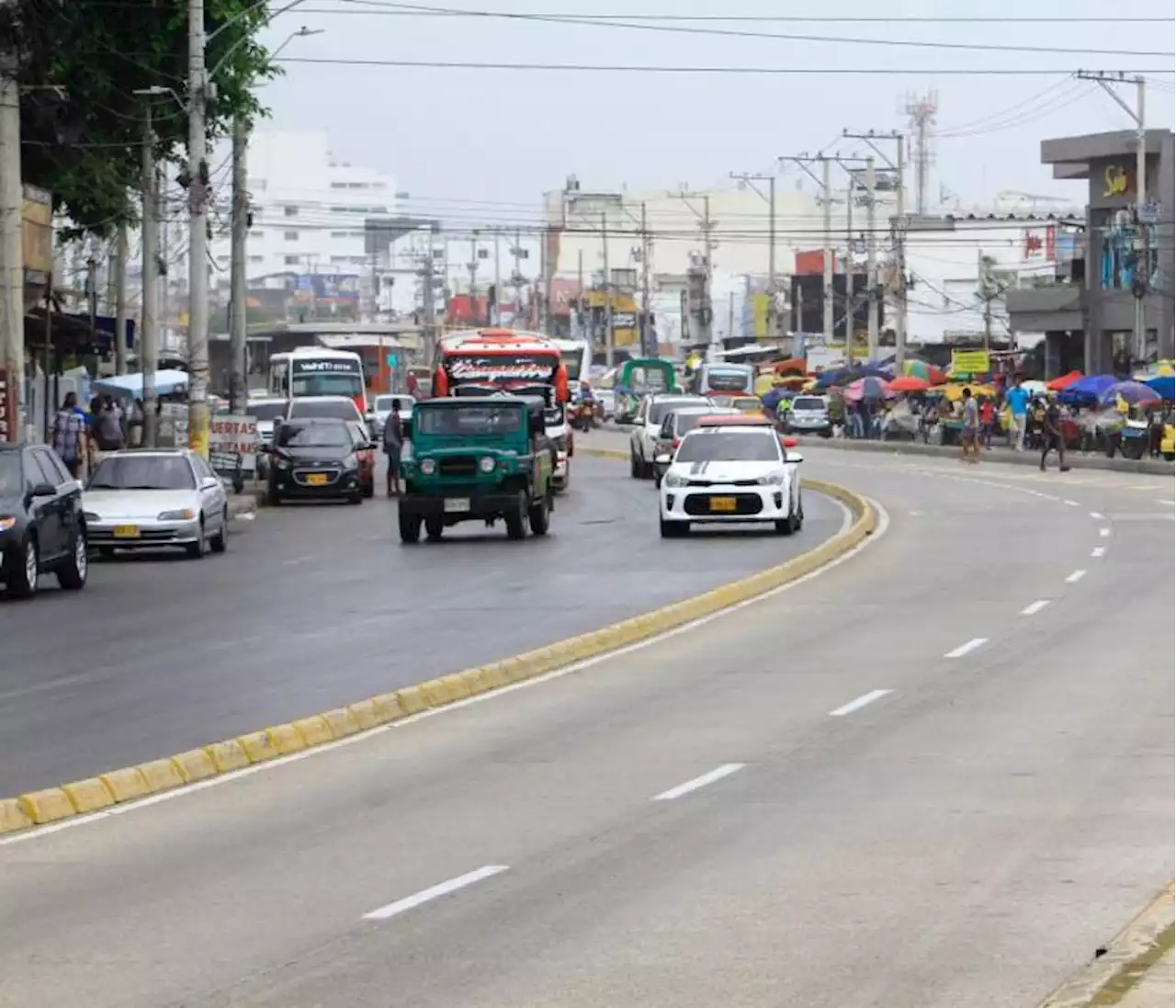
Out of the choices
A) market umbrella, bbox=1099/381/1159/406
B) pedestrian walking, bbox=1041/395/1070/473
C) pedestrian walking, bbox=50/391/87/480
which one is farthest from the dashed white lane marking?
market umbrella, bbox=1099/381/1159/406

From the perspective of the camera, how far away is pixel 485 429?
1612 inches

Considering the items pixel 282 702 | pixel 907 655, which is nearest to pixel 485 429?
pixel 907 655

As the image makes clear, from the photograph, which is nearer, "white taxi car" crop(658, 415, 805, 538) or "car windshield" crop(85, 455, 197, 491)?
"car windshield" crop(85, 455, 197, 491)

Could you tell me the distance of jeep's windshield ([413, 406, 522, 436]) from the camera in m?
40.9

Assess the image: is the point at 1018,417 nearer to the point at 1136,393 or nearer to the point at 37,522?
the point at 1136,393

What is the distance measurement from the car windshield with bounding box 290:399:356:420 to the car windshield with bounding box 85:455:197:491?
68.1ft

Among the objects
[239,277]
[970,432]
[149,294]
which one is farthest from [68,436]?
[970,432]

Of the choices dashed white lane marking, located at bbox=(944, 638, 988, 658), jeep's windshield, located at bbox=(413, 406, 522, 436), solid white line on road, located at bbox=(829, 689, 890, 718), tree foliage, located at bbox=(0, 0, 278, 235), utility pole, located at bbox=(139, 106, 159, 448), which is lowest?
dashed white lane marking, located at bbox=(944, 638, 988, 658)

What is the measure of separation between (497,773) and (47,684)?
6.40 meters

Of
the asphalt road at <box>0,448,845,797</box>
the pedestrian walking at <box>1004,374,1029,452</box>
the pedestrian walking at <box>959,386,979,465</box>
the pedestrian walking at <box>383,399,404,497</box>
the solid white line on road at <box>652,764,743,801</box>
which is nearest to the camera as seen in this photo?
the solid white line on road at <box>652,764,743,801</box>

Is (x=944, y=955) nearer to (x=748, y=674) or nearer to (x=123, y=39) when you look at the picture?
(x=748, y=674)

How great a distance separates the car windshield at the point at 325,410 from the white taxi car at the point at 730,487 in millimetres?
19562

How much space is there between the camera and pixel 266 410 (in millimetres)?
68938

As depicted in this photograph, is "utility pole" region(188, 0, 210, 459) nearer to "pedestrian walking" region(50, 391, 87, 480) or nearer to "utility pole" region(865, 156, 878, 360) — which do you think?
"pedestrian walking" region(50, 391, 87, 480)
